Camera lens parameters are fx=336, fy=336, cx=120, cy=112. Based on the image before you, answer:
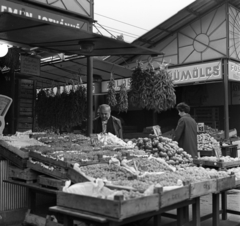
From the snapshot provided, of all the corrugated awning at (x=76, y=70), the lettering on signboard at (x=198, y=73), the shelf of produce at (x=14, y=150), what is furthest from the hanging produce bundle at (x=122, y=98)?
the lettering on signboard at (x=198, y=73)

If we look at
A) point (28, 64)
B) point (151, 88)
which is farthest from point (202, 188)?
point (28, 64)

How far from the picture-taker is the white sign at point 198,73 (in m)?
11.4

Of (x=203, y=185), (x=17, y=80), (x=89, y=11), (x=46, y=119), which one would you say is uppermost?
(x=89, y=11)

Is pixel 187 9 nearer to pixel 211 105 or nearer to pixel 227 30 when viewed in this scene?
pixel 227 30

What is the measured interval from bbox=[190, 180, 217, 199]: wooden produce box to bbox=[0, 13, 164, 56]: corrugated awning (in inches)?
103

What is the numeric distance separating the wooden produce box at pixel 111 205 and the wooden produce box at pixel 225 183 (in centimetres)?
137

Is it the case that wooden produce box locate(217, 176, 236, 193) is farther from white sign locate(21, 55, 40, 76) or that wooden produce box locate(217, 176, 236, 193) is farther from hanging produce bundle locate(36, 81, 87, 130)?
white sign locate(21, 55, 40, 76)

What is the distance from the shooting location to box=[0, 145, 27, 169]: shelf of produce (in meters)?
4.98

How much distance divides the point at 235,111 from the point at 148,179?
38.4ft

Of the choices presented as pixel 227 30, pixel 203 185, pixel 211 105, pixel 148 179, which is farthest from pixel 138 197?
pixel 211 105

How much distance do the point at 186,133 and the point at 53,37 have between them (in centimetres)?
321

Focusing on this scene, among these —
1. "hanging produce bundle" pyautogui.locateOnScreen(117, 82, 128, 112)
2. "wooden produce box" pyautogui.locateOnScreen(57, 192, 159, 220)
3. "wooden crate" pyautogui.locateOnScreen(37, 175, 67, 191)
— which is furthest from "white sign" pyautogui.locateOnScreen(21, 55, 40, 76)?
"wooden produce box" pyautogui.locateOnScreen(57, 192, 159, 220)

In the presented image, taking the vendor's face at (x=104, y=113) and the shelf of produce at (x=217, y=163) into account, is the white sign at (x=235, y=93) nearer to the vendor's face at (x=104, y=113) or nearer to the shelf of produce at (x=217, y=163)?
the shelf of produce at (x=217, y=163)

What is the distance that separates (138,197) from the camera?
3.11m
